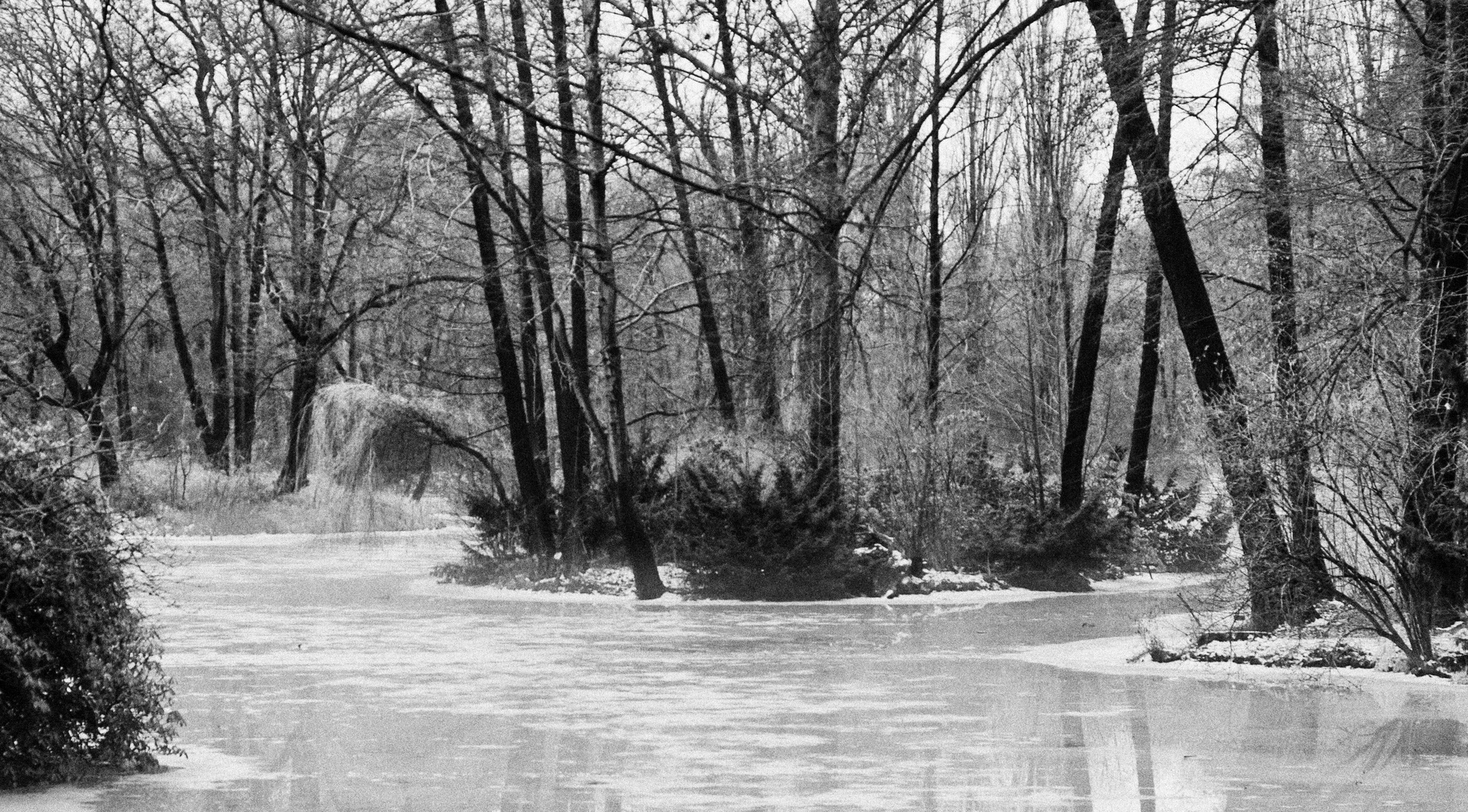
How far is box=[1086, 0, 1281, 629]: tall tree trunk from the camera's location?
1261cm

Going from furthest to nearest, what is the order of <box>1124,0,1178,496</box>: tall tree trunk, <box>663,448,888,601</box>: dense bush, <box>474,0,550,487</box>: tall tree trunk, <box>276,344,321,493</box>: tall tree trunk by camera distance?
<box>1124,0,1178,496</box>: tall tree trunk < <box>276,344,321,493</box>: tall tree trunk < <box>663,448,888,601</box>: dense bush < <box>474,0,550,487</box>: tall tree trunk

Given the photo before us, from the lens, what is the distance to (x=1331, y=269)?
51.0 ft

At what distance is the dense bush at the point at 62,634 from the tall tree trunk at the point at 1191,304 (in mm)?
7896

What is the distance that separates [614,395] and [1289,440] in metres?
10.2

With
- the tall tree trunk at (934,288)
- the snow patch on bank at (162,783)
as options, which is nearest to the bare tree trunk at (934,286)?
the tall tree trunk at (934,288)

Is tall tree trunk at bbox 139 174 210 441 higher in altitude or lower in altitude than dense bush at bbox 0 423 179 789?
higher

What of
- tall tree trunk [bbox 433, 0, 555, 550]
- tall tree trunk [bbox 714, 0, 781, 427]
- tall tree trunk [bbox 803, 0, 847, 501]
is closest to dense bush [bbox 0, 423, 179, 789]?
tall tree trunk [bbox 803, 0, 847, 501]

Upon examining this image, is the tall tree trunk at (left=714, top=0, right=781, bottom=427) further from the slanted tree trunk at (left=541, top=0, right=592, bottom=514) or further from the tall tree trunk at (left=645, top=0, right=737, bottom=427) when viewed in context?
the slanted tree trunk at (left=541, top=0, right=592, bottom=514)

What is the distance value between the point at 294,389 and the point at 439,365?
9.52 metres

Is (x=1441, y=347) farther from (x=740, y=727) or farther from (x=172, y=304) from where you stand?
(x=172, y=304)

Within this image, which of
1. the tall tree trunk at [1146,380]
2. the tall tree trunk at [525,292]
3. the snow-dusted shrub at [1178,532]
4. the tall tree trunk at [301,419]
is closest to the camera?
the tall tree trunk at [525,292]

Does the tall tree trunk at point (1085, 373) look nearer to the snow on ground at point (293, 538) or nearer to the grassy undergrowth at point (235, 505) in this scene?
the snow on ground at point (293, 538)

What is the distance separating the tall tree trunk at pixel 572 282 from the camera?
2033 cm

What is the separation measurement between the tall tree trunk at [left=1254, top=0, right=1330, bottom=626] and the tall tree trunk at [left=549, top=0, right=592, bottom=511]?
748 cm
